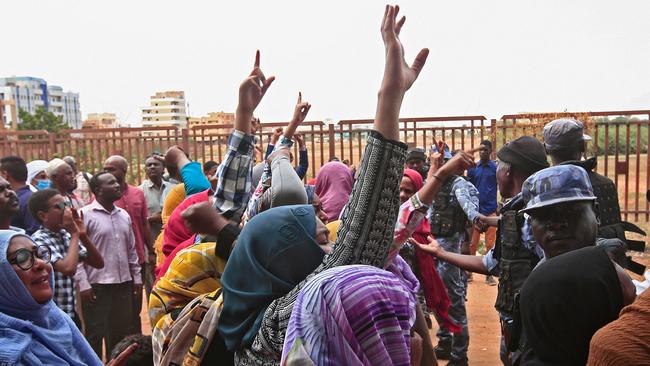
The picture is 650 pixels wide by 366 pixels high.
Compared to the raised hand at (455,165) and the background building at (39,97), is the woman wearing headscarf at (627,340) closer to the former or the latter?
the raised hand at (455,165)

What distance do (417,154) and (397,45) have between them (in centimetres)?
538

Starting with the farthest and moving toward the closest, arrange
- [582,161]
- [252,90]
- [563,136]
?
[563,136]
[582,161]
[252,90]

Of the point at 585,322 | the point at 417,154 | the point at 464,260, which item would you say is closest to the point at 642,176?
the point at 417,154

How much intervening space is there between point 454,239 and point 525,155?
125 inches

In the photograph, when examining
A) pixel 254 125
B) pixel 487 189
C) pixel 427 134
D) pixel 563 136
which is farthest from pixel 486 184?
pixel 254 125

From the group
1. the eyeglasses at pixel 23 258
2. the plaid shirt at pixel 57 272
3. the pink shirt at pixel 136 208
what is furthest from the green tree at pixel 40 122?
the eyeglasses at pixel 23 258

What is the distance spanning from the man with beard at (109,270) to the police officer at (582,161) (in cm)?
386

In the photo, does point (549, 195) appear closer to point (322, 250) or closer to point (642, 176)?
point (322, 250)

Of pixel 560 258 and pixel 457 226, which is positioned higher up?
pixel 560 258

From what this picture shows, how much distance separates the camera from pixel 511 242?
3398 millimetres

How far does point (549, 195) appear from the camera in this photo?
8.23ft

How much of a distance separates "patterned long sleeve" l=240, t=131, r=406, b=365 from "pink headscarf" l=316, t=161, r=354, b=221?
3.24 m

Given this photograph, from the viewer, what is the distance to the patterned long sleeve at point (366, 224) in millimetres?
1756

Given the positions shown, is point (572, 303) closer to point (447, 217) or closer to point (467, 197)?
point (467, 197)
